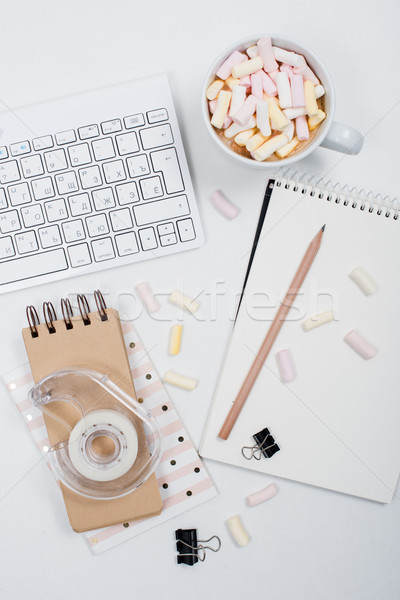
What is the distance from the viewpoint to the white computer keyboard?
75 cm

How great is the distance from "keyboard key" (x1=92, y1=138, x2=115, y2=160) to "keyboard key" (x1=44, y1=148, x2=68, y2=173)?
49 mm

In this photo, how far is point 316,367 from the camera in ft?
2.59

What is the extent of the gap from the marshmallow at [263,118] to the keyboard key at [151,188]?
0.18 m

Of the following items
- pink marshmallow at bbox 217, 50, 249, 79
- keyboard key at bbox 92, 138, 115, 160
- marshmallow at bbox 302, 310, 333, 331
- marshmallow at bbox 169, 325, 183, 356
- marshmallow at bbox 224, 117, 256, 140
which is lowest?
marshmallow at bbox 302, 310, 333, 331

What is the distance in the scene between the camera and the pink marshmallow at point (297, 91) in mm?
650

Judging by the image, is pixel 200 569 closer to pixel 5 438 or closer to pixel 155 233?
pixel 5 438

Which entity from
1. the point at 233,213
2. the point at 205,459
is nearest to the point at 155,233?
the point at 233,213

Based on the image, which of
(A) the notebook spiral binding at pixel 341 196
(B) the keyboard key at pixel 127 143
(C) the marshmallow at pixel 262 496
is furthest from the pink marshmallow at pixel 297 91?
(C) the marshmallow at pixel 262 496

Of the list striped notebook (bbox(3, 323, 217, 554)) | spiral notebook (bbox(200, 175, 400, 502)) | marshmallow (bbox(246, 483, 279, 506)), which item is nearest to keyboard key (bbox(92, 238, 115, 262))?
striped notebook (bbox(3, 323, 217, 554))

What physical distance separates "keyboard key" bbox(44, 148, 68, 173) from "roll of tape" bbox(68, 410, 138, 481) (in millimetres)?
373

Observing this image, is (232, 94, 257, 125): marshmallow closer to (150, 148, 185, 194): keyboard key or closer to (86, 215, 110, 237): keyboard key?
(150, 148, 185, 194): keyboard key

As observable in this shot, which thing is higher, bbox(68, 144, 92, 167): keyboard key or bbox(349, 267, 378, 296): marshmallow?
bbox(68, 144, 92, 167): keyboard key

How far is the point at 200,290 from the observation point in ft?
2.61

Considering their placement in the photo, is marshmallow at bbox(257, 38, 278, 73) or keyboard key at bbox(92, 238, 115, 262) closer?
marshmallow at bbox(257, 38, 278, 73)
